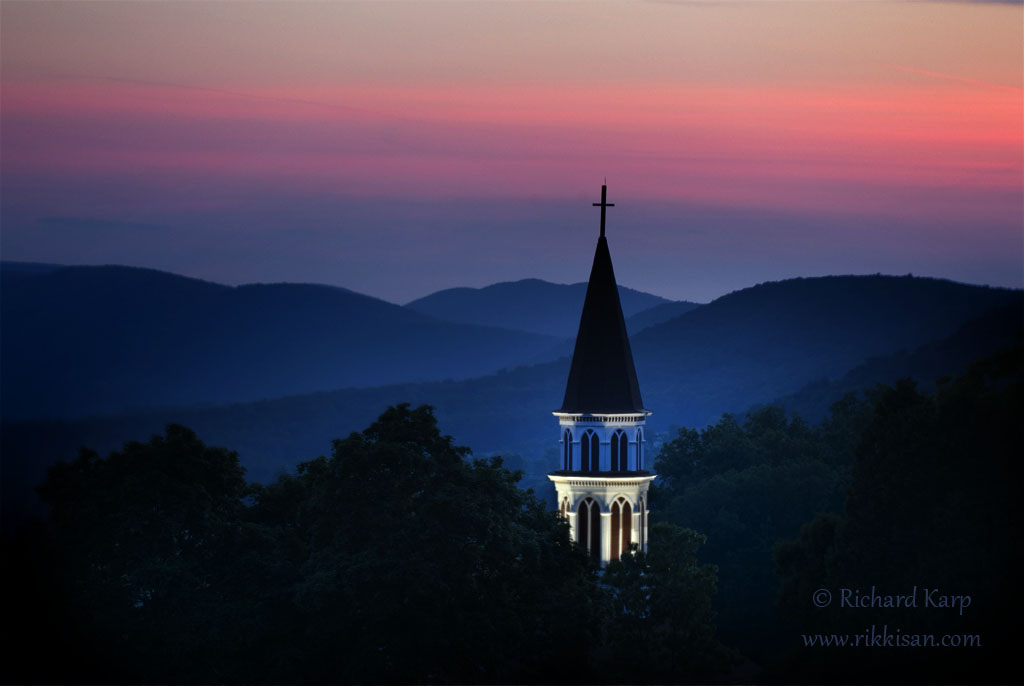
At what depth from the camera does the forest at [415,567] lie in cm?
6156

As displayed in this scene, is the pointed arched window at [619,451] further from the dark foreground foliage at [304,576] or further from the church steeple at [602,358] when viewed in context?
the dark foreground foliage at [304,576]

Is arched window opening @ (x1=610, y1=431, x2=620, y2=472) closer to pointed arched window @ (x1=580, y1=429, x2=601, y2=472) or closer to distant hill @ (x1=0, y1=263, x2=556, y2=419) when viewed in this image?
pointed arched window @ (x1=580, y1=429, x2=601, y2=472)

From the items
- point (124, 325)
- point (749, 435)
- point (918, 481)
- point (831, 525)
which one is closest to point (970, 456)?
point (918, 481)

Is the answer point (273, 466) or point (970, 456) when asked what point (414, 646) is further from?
point (273, 466)

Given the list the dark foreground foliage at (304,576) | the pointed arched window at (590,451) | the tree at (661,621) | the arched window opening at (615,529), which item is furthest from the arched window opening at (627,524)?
the dark foreground foliage at (304,576)

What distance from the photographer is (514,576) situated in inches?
2621

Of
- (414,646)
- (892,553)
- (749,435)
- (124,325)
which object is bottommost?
(414,646)

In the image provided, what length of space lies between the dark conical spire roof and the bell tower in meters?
0.05

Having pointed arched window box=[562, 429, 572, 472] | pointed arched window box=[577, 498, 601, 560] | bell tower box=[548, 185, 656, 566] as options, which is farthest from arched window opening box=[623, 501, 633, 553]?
pointed arched window box=[562, 429, 572, 472]

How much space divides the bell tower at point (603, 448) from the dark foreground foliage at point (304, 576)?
10149mm

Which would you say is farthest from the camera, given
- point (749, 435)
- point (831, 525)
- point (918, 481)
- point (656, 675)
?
point (749, 435)

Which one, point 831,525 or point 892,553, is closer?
point 892,553

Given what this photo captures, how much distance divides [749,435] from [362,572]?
→ 65.3m

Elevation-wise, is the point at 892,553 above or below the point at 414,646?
above
